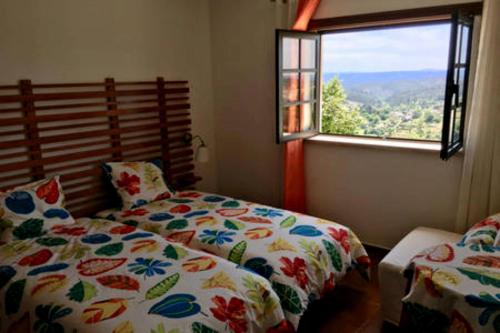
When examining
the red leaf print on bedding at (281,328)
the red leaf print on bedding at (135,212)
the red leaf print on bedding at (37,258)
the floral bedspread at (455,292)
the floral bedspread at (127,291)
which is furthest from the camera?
the red leaf print on bedding at (135,212)

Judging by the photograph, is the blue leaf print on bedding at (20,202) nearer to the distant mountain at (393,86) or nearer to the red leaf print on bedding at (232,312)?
the red leaf print on bedding at (232,312)

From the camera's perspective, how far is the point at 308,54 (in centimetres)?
337

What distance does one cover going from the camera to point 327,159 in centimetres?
348

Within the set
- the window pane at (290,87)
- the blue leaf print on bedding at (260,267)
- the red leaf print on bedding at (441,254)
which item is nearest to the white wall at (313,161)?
Result: the window pane at (290,87)

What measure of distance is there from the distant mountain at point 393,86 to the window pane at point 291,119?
55 cm

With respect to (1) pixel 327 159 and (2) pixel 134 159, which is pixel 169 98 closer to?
(2) pixel 134 159

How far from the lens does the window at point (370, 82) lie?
302cm

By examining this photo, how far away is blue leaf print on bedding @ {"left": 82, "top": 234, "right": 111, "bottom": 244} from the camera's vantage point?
7.73 feet

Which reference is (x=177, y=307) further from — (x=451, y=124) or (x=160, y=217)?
(x=451, y=124)

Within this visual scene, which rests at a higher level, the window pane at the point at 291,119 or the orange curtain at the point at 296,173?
the window pane at the point at 291,119

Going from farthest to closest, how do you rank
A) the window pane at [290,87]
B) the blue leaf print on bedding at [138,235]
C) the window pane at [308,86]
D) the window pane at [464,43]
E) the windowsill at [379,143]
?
the window pane at [308,86] → the window pane at [290,87] → the windowsill at [379,143] → the window pane at [464,43] → the blue leaf print on bedding at [138,235]

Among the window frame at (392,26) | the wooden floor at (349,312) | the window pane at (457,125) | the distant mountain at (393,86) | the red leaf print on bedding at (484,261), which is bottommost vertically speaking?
the wooden floor at (349,312)

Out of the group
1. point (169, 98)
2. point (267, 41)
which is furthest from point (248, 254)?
point (267, 41)

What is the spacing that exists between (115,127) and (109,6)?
3.18ft
